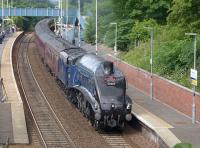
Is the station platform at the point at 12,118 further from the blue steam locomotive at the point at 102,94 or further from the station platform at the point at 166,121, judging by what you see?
the station platform at the point at 166,121

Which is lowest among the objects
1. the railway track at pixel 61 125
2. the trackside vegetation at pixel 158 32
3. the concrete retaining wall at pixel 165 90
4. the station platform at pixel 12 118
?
the railway track at pixel 61 125

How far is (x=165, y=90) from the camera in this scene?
30172 millimetres

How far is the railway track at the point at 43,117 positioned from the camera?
2319cm

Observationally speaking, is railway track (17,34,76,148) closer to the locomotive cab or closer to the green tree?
the locomotive cab

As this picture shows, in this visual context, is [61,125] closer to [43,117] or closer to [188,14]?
[43,117]

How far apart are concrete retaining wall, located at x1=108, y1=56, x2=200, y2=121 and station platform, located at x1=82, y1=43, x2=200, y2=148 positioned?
1.14ft

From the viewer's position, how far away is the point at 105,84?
2511 centimetres

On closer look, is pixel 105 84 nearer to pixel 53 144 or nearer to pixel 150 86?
pixel 53 144

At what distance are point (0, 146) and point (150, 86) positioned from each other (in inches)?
561

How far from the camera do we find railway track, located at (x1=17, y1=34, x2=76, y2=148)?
23.2 metres

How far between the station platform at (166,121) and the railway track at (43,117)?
3822 mm

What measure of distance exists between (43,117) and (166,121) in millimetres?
6755

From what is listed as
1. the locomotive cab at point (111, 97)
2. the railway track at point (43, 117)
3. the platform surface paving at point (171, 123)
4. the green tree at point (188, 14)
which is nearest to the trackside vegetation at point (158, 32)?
the green tree at point (188, 14)

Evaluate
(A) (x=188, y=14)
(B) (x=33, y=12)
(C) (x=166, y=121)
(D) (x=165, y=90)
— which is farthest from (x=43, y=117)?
(B) (x=33, y=12)
